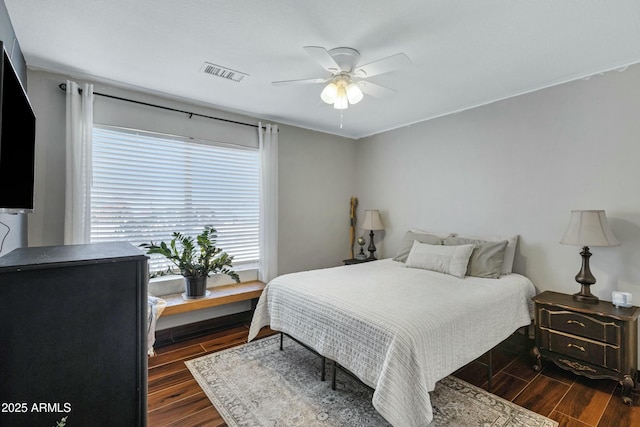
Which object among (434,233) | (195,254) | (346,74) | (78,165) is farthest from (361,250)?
(78,165)

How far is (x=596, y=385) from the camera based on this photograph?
2361mm

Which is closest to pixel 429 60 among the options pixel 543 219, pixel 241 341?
pixel 543 219

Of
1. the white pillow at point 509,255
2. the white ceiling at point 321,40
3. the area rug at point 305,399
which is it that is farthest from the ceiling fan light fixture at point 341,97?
the white pillow at point 509,255

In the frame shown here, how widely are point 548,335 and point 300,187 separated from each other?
3.10 m

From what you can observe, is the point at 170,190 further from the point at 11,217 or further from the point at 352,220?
the point at 352,220

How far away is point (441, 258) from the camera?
312 cm

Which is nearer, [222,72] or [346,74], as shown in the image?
[346,74]

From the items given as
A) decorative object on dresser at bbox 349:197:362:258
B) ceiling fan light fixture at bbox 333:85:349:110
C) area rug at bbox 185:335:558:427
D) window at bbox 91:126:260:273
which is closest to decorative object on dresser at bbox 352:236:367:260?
decorative object on dresser at bbox 349:197:362:258

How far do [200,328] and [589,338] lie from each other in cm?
355

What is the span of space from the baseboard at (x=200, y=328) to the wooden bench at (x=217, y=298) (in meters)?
0.20

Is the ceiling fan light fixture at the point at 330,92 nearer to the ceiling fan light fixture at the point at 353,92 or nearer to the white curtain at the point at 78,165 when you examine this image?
the ceiling fan light fixture at the point at 353,92

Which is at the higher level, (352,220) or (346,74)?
(346,74)

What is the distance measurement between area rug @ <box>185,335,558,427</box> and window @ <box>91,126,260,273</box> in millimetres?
1385

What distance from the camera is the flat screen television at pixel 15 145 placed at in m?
1.12
